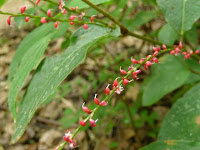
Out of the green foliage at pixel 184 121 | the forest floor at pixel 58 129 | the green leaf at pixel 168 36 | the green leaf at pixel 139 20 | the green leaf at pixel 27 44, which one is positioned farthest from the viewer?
the forest floor at pixel 58 129

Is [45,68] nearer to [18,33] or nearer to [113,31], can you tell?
[113,31]

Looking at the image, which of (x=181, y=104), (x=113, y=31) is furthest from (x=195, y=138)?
(x=113, y=31)

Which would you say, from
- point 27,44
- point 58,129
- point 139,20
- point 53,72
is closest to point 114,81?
point 53,72

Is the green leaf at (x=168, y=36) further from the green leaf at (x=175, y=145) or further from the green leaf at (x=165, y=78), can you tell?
the green leaf at (x=175, y=145)

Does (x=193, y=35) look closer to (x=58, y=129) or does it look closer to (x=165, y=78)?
(x=165, y=78)

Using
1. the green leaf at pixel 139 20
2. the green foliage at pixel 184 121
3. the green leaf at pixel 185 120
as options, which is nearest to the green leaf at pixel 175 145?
the green foliage at pixel 184 121

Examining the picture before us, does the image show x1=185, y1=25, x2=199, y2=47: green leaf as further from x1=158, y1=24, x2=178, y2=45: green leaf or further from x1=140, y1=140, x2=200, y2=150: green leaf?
x1=140, y1=140, x2=200, y2=150: green leaf
